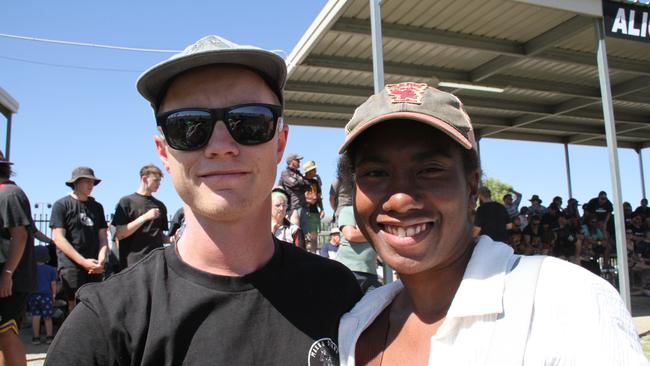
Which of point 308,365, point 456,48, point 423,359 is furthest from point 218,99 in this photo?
point 456,48

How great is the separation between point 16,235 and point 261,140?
3881 millimetres

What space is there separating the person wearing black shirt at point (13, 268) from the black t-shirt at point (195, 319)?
3.54m

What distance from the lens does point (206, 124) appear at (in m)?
1.60

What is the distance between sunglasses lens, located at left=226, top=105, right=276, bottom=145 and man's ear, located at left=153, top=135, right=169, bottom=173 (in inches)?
9.9

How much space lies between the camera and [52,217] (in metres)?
6.10

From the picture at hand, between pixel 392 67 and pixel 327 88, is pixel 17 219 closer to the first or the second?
pixel 327 88

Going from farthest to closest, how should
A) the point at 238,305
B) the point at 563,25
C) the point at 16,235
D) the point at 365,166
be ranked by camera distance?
the point at 563,25
the point at 16,235
the point at 365,166
the point at 238,305

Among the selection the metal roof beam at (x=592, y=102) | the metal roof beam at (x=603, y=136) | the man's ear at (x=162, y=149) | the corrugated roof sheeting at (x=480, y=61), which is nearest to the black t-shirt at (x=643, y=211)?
the metal roof beam at (x=603, y=136)

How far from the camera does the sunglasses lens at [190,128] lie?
1.60 meters

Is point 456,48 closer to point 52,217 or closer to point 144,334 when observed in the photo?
point 52,217

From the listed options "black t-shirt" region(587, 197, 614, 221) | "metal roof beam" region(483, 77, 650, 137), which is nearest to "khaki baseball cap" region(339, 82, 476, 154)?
"metal roof beam" region(483, 77, 650, 137)

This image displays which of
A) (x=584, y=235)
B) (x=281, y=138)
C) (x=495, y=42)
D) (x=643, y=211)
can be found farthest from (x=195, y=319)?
(x=643, y=211)

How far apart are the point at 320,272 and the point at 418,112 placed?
0.66 metres

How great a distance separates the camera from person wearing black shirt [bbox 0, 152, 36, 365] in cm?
438
